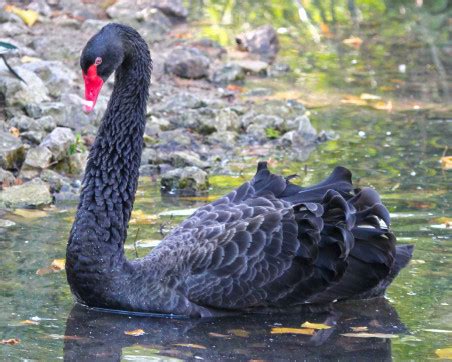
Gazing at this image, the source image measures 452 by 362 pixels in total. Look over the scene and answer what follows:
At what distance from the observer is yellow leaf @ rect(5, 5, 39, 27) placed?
40.3 feet

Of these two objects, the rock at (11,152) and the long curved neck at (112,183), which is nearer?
the long curved neck at (112,183)

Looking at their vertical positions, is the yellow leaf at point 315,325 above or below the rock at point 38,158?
below

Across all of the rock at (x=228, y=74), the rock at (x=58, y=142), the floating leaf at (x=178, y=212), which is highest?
the rock at (x=228, y=74)

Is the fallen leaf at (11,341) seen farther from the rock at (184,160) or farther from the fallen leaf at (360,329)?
the rock at (184,160)

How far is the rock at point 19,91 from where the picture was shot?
922 centimetres

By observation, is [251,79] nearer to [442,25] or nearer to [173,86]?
[173,86]

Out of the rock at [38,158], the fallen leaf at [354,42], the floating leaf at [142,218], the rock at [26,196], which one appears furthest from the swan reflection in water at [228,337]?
the fallen leaf at [354,42]

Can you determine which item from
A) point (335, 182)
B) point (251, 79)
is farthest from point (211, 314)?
point (251, 79)

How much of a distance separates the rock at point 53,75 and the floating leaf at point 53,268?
11.4 feet

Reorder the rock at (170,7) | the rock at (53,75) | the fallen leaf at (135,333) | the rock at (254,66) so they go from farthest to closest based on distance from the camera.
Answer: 1. the rock at (170,7)
2. the rock at (254,66)
3. the rock at (53,75)
4. the fallen leaf at (135,333)

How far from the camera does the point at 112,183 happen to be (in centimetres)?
596

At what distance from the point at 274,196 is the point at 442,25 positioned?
29.5ft

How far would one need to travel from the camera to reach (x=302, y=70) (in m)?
12.2

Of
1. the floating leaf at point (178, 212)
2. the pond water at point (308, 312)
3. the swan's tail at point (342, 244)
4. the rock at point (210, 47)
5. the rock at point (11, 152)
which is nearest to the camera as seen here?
the pond water at point (308, 312)
